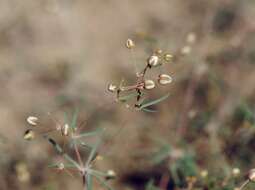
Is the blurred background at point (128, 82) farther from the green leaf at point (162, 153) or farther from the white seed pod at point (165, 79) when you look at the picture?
the white seed pod at point (165, 79)

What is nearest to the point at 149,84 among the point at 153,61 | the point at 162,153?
the point at 153,61

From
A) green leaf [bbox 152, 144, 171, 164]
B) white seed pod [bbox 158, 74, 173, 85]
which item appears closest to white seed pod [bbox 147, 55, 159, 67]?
white seed pod [bbox 158, 74, 173, 85]

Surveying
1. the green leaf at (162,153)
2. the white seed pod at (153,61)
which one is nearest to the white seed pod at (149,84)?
the white seed pod at (153,61)

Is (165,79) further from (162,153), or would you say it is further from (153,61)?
(162,153)

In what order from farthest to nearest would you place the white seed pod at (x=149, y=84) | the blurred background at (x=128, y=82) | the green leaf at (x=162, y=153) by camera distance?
the blurred background at (x=128, y=82), the green leaf at (x=162, y=153), the white seed pod at (x=149, y=84)

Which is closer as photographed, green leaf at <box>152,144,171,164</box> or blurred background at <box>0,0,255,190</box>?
green leaf at <box>152,144,171,164</box>

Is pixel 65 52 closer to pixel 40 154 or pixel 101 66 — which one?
pixel 101 66

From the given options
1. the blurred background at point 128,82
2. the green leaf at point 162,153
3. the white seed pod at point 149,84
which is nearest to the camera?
the white seed pod at point 149,84

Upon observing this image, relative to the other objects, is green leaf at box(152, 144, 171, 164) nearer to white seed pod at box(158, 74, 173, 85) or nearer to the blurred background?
the blurred background
